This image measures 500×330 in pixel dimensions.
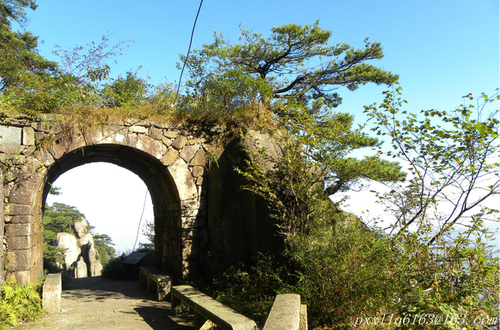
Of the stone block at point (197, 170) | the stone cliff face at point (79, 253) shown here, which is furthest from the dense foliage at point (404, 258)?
the stone cliff face at point (79, 253)

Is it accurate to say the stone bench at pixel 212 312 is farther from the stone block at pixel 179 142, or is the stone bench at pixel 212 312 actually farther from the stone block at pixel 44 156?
the stone block at pixel 44 156

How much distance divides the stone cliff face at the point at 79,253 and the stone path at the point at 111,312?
15813 mm

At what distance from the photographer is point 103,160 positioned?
7.02 metres

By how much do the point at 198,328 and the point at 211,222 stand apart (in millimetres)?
2200

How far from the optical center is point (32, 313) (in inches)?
185

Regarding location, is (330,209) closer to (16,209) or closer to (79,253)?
(16,209)

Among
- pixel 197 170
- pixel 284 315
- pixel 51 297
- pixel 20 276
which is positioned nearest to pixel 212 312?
pixel 284 315

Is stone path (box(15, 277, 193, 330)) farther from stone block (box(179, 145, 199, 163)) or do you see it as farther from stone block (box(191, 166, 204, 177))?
stone block (box(179, 145, 199, 163))

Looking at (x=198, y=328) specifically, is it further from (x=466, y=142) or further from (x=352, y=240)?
(x=466, y=142)

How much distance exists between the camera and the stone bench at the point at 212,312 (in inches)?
126

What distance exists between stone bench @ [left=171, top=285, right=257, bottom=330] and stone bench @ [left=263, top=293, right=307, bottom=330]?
1.23ft

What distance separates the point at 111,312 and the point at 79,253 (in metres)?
23.3

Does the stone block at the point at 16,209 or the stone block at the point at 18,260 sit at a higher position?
the stone block at the point at 16,209

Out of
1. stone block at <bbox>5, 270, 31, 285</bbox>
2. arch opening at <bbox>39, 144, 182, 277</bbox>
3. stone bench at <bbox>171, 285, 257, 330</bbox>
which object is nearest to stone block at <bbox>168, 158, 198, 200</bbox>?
arch opening at <bbox>39, 144, 182, 277</bbox>
